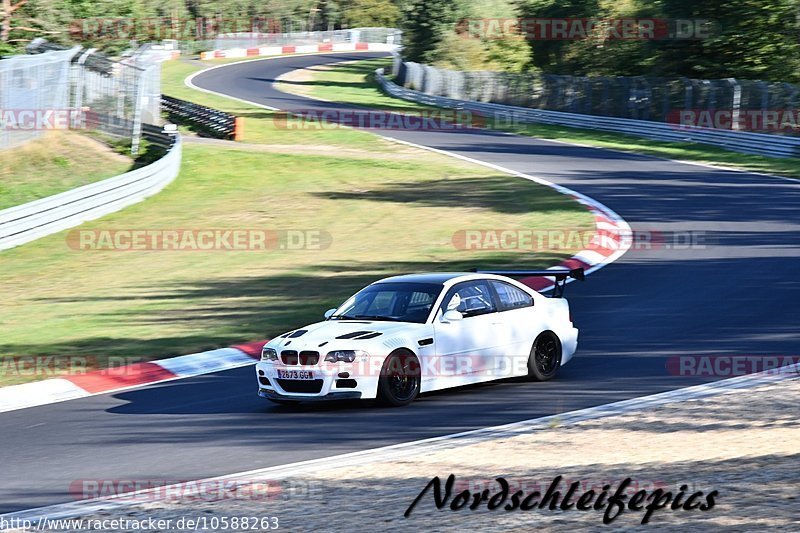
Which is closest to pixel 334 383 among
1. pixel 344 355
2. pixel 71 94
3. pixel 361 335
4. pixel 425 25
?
pixel 344 355

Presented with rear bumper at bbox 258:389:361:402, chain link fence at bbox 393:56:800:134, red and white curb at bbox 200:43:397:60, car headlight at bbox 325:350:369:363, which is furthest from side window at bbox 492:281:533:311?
red and white curb at bbox 200:43:397:60

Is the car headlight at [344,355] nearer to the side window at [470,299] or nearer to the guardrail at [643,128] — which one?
the side window at [470,299]

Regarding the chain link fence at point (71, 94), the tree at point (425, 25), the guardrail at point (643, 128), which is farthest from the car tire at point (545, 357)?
the tree at point (425, 25)

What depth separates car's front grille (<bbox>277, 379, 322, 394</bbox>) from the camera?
11172 millimetres

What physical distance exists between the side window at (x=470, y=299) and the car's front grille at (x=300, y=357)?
163 centimetres

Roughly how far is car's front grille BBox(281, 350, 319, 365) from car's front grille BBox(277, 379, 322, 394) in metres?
0.18

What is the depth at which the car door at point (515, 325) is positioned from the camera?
12.2 meters

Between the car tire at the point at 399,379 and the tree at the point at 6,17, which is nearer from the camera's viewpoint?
the car tire at the point at 399,379

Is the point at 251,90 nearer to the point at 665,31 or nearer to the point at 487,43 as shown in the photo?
the point at 487,43

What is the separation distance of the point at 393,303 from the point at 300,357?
1461 millimetres

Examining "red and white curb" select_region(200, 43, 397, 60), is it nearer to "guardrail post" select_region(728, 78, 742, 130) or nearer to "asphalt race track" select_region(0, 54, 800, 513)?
"guardrail post" select_region(728, 78, 742, 130)

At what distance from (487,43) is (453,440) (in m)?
64.3

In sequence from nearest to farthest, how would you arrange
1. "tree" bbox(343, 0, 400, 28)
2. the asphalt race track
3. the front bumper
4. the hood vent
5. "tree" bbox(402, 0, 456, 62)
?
the asphalt race track
the front bumper
the hood vent
"tree" bbox(402, 0, 456, 62)
"tree" bbox(343, 0, 400, 28)

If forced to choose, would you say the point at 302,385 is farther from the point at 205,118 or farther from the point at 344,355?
the point at 205,118
